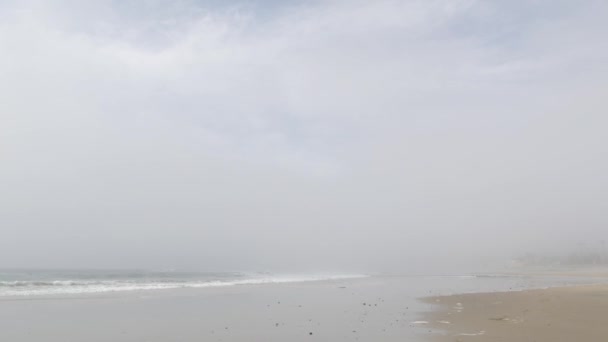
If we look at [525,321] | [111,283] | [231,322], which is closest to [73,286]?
[111,283]

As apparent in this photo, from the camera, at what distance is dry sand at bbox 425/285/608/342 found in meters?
12.2

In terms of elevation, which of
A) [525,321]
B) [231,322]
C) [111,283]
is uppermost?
[525,321]

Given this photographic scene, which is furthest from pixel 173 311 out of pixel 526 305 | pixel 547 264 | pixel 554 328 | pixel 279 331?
pixel 547 264

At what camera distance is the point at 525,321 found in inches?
597

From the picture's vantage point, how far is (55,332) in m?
13.7

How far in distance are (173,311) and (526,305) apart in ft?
50.7

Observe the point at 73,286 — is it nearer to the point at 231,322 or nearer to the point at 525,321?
the point at 231,322

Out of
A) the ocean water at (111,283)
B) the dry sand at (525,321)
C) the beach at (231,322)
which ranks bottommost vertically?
the ocean water at (111,283)

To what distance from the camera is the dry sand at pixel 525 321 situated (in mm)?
12211

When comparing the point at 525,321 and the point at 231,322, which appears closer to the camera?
the point at 525,321

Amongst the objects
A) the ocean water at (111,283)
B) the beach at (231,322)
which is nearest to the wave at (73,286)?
the ocean water at (111,283)

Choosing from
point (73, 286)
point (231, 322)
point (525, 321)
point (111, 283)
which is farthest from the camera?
point (111, 283)

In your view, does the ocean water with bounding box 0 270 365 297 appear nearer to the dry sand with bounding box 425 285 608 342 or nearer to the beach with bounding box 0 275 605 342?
the beach with bounding box 0 275 605 342

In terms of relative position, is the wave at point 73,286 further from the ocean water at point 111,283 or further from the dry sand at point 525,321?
the dry sand at point 525,321
